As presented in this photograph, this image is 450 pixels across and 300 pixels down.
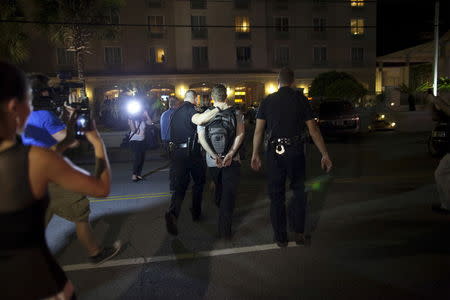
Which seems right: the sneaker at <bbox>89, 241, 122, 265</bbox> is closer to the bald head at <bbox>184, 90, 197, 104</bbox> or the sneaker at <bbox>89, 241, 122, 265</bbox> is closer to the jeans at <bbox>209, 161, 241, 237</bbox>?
the jeans at <bbox>209, 161, 241, 237</bbox>

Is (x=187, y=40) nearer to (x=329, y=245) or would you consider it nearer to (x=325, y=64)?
(x=325, y=64)

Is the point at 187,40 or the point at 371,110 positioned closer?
the point at 371,110

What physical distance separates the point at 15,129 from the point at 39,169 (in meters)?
0.22

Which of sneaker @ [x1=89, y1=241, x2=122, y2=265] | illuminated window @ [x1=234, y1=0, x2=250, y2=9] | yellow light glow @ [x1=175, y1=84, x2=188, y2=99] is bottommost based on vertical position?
sneaker @ [x1=89, y1=241, x2=122, y2=265]

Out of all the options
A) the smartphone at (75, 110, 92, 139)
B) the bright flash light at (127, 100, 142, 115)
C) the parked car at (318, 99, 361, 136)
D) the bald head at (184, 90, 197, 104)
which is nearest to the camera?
the smartphone at (75, 110, 92, 139)

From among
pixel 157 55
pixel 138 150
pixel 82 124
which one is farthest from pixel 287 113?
pixel 157 55

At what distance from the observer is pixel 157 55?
40.3m

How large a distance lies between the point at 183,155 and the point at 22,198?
370 cm

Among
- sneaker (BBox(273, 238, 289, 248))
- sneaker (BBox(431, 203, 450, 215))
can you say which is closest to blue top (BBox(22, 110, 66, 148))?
sneaker (BBox(273, 238, 289, 248))

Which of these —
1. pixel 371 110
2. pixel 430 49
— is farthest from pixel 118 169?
pixel 430 49

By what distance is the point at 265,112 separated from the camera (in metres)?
4.62

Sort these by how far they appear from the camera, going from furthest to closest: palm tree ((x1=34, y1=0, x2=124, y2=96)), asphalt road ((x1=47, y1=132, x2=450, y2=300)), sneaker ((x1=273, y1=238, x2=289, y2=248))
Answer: palm tree ((x1=34, y1=0, x2=124, y2=96))
sneaker ((x1=273, y1=238, x2=289, y2=248))
asphalt road ((x1=47, y1=132, x2=450, y2=300))

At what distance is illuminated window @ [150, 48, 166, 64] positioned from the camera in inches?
1581

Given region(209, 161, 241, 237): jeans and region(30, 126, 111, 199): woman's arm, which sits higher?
region(30, 126, 111, 199): woman's arm
